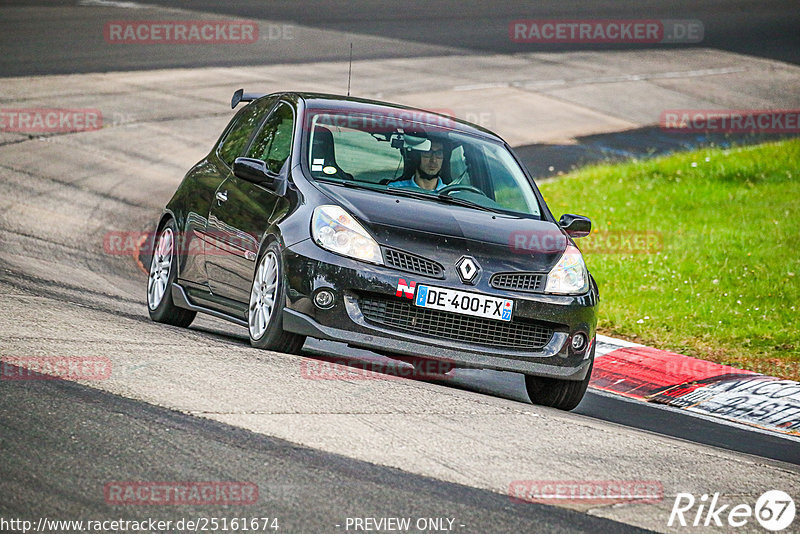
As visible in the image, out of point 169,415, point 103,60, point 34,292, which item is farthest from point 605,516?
point 103,60

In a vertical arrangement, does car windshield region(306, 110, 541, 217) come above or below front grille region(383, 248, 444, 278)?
above

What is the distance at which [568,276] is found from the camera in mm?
7828

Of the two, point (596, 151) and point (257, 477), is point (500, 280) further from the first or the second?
point (596, 151)

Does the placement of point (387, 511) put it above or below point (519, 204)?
below

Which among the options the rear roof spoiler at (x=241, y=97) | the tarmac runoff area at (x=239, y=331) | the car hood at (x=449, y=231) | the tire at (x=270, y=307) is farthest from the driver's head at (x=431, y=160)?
the rear roof spoiler at (x=241, y=97)

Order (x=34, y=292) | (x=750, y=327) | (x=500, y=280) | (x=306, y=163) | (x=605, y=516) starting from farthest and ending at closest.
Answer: (x=750, y=327) < (x=34, y=292) < (x=306, y=163) < (x=500, y=280) < (x=605, y=516)

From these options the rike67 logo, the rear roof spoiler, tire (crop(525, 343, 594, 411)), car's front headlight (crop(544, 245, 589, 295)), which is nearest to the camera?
the rike67 logo

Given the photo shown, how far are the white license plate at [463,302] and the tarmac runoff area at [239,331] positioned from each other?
488 millimetres

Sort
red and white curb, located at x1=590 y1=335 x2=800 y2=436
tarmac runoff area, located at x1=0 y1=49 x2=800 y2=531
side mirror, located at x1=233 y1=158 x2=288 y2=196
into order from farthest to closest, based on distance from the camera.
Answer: red and white curb, located at x1=590 y1=335 x2=800 y2=436 < side mirror, located at x1=233 y1=158 x2=288 y2=196 < tarmac runoff area, located at x1=0 y1=49 x2=800 y2=531

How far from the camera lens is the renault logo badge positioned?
7.39 meters

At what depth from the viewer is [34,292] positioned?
8969mm

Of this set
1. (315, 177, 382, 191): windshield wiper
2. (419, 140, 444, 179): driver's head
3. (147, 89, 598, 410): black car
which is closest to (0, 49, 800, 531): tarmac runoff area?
(147, 89, 598, 410): black car

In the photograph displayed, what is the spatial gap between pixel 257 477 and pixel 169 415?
876 mm

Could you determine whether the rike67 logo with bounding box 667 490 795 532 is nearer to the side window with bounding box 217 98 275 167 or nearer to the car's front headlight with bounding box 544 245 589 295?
the car's front headlight with bounding box 544 245 589 295
